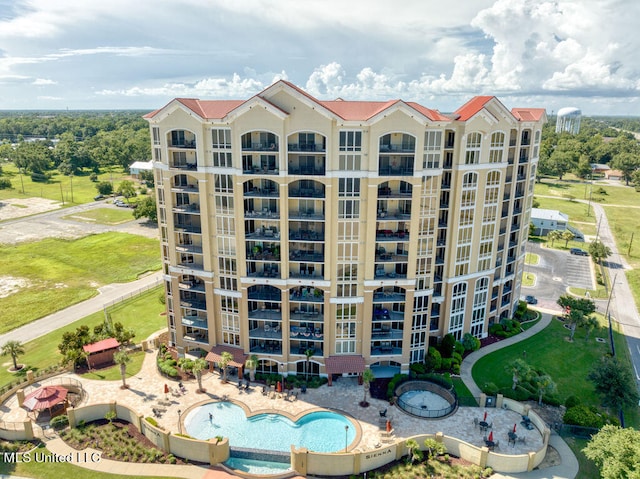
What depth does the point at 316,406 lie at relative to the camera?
154 ft

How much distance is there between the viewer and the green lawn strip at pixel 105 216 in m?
124

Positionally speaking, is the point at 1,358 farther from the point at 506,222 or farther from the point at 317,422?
the point at 506,222

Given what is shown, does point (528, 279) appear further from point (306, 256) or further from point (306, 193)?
point (306, 193)

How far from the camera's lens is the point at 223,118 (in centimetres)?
4644

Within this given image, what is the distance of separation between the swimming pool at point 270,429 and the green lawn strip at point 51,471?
23.2 feet

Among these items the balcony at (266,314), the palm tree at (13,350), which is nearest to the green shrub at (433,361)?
the balcony at (266,314)

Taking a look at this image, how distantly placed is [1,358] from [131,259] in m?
39.2

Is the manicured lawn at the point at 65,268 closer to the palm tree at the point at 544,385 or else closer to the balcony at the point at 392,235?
the balcony at the point at 392,235

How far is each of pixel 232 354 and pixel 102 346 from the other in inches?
652

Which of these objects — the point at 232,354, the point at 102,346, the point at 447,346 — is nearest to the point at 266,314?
the point at 232,354

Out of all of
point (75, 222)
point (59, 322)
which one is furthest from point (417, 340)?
point (75, 222)

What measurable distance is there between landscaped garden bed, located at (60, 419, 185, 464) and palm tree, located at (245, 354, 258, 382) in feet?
39.2

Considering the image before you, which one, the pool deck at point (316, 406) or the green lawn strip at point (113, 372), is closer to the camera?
the pool deck at point (316, 406)

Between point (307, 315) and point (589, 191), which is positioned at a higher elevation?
point (589, 191)
